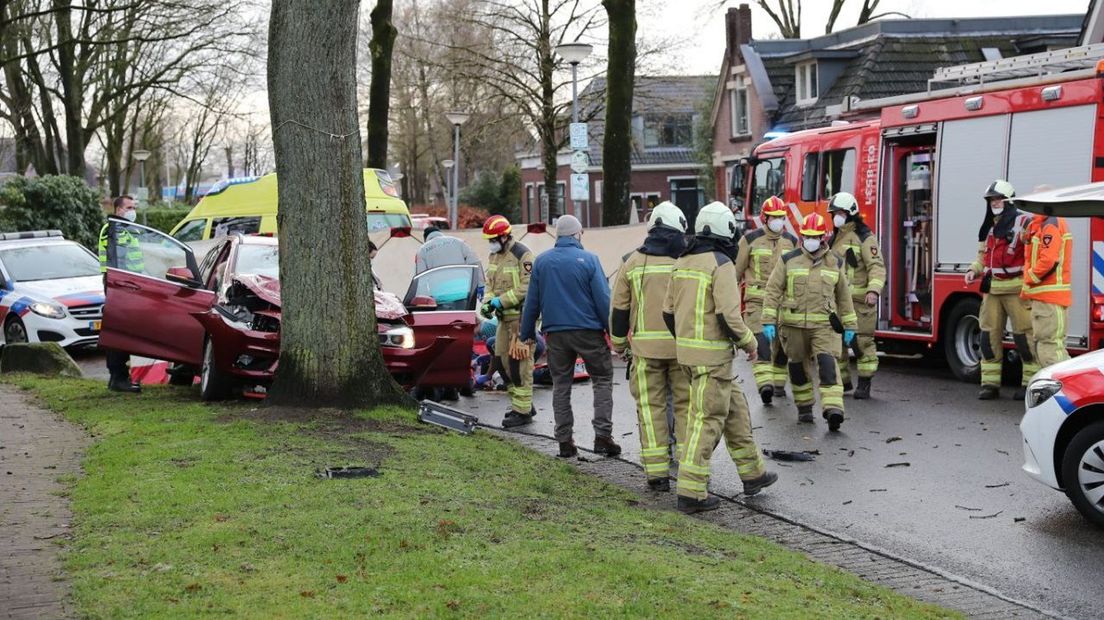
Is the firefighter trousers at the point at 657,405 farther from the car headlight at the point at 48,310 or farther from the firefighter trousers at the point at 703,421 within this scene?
the car headlight at the point at 48,310

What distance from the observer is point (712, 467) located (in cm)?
995

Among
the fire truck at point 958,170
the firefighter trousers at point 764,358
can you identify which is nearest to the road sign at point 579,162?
the fire truck at point 958,170

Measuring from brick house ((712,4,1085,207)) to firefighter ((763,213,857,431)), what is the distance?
24071 millimetres


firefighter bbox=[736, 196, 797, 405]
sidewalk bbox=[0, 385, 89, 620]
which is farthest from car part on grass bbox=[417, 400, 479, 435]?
firefighter bbox=[736, 196, 797, 405]

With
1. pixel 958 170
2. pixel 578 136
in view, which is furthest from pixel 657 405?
pixel 578 136

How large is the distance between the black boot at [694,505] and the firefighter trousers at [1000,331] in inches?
214

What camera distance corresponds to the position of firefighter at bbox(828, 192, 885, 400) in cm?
1330

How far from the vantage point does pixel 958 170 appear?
14383mm

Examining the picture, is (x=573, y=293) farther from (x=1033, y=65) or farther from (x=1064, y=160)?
(x=1033, y=65)

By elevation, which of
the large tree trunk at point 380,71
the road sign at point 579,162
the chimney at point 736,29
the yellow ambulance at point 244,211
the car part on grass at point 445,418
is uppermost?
the chimney at point 736,29

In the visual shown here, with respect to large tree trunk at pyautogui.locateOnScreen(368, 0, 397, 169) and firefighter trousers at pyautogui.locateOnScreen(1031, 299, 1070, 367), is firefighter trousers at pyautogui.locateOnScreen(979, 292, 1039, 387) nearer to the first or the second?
firefighter trousers at pyautogui.locateOnScreen(1031, 299, 1070, 367)

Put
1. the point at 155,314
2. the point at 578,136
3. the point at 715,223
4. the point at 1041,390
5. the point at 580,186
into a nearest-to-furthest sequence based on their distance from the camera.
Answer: the point at 1041,390, the point at 715,223, the point at 155,314, the point at 578,136, the point at 580,186

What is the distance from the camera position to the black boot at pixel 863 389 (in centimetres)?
1323

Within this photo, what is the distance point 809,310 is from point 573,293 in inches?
94.7
